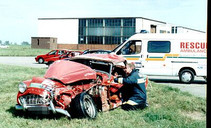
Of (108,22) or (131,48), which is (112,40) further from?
(131,48)

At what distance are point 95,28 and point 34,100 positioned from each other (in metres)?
62.2

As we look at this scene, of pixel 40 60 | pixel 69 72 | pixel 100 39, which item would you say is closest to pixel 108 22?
pixel 100 39

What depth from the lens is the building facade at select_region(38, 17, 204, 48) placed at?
214ft

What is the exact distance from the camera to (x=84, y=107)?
6.72 metres

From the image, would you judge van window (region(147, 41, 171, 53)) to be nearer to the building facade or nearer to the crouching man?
the crouching man

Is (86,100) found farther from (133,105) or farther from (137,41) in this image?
(137,41)

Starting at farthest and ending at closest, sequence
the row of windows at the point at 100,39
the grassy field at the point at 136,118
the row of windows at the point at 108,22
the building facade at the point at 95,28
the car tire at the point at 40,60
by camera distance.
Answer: the row of windows at the point at 100,39
the building facade at the point at 95,28
the row of windows at the point at 108,22
the car tire at the point at 40,60
the grassy field at the point at 136,118

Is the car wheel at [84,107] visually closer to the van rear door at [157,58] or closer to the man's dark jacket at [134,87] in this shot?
the man's dark jacket at [134,87]

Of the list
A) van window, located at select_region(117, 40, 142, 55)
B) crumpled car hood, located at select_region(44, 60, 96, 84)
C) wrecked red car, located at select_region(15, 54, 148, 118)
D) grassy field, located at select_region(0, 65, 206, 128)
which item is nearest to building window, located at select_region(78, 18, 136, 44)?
van window, located at select_region(117, 40, 142, 55)

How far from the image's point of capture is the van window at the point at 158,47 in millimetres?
14719

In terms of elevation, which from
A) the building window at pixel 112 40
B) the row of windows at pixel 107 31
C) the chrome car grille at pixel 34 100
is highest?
the row of windows at pixel 107 31

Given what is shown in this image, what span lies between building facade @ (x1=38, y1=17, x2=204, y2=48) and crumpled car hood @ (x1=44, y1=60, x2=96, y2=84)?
188 ft

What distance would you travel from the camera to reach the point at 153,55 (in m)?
14.7

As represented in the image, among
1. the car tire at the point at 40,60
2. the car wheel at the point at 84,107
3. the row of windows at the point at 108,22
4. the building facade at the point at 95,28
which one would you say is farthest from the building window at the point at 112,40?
the car wheel at the point at 84,107
